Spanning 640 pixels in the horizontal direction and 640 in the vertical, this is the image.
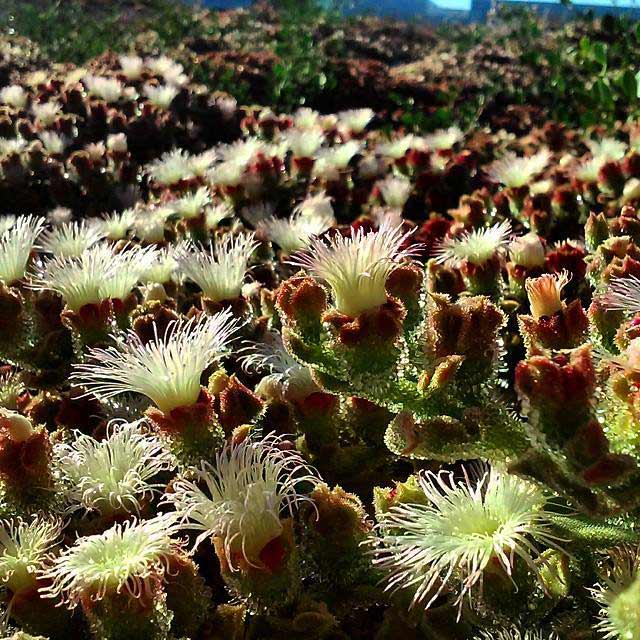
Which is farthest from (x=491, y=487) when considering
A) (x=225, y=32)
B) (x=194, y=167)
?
(x=225, y=32)

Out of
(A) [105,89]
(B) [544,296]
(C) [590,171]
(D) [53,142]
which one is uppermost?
(B) [544,296]

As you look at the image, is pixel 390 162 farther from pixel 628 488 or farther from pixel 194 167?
pixel 628 488

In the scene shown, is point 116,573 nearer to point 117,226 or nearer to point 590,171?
point 117,226

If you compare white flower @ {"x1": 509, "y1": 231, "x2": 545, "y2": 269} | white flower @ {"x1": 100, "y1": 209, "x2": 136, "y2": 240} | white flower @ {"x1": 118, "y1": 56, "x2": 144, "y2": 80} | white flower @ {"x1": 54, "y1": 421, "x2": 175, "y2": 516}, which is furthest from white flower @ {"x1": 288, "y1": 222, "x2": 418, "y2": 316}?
white flower @ {"x1": 118, "y1": 56, "x2": 144, "y2": 80}

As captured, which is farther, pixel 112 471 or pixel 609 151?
pixel 609 151

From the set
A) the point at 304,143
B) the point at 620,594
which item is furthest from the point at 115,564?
the point at 304,143

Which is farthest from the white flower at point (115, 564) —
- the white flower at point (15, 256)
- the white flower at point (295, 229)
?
the white flower at point (295, 229)

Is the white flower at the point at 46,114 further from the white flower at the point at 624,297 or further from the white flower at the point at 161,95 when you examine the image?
the white flower at the point at 624,297
